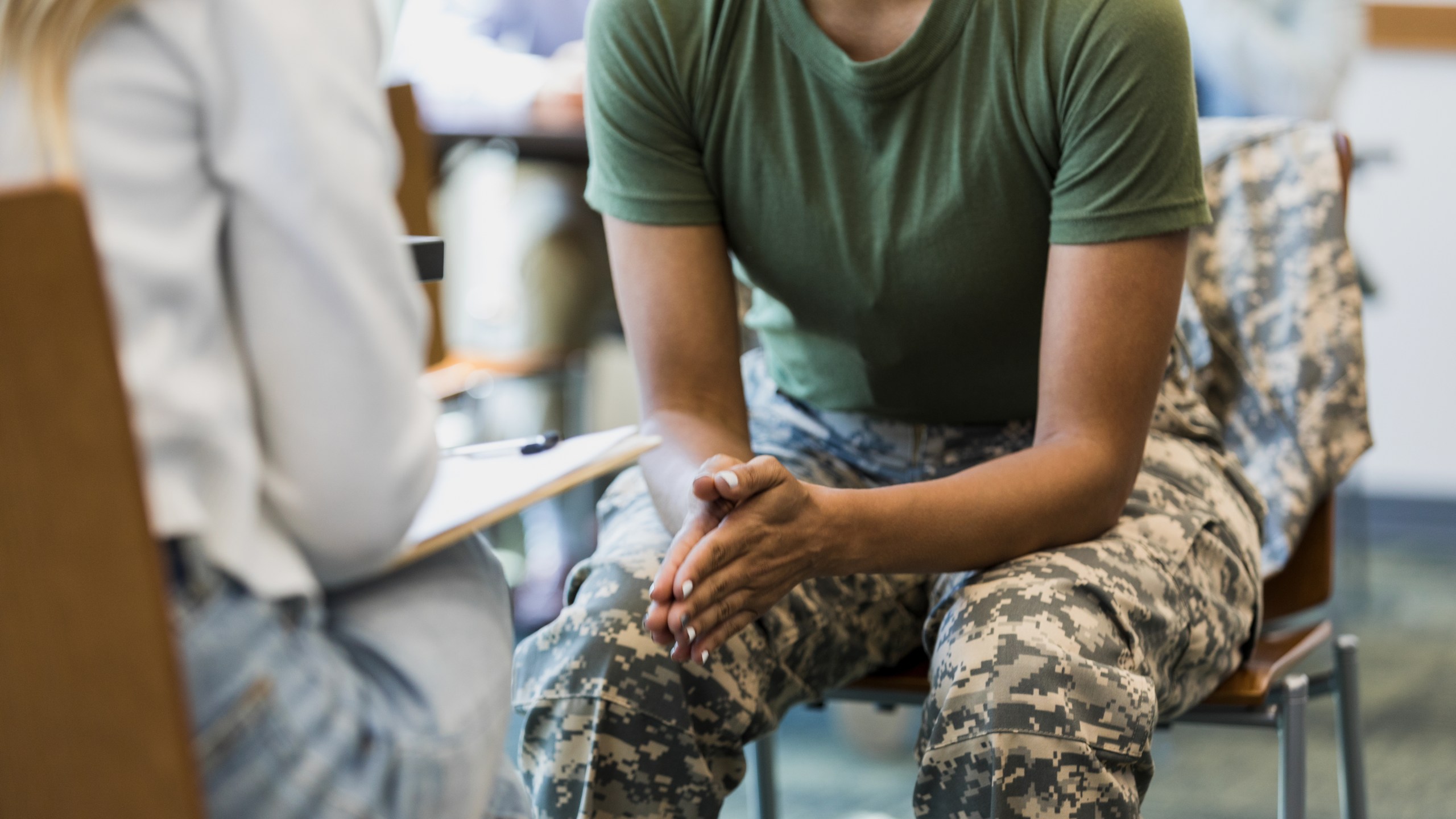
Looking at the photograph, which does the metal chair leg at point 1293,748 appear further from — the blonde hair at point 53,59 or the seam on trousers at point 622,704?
the blonde hair at point 53,59

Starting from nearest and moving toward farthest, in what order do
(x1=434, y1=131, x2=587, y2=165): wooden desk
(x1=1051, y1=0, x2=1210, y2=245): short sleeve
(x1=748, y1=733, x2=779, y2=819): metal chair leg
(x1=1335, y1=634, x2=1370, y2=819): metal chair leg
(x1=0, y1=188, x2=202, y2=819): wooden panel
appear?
(x1=0, y1=188, x2=202, y2=819): wooden panel → (x1=1051, y1=0, x2=1210, y2=245): short sleeve → (x1=1335, y1=634, x2=1370, y2=819): metal chair leg → (x1=748, y1=733, x2=779, y2=819): metal chair leg → (x1=434, y1=131, x2=587, y2=165): wooden desk

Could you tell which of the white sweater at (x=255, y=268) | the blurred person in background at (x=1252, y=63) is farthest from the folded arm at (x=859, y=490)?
the blurred person in background at (x=1252, y=63)

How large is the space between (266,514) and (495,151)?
2990mm

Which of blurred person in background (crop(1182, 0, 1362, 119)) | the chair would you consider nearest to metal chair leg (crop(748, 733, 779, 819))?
the chair

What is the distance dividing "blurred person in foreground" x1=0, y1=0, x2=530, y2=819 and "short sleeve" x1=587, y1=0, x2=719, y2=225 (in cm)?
51

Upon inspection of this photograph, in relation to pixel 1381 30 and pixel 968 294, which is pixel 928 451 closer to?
pixel 968 294

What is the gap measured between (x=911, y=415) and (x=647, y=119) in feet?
1.09

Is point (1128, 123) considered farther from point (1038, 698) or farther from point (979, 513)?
point (1038, 698)

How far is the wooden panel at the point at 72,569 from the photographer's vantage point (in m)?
0.44

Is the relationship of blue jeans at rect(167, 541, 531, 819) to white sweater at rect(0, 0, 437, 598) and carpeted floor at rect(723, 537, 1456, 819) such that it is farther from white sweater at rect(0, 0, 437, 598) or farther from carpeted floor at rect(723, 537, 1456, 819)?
carpeted floor at rect(723, 537, 1456, 819)

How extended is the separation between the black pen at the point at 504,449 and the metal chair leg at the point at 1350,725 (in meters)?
0.76

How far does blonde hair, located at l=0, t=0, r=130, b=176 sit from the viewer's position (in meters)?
0.47

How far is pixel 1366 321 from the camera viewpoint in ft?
10.1

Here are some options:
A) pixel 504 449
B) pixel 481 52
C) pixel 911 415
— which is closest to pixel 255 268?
pixel 504 449
